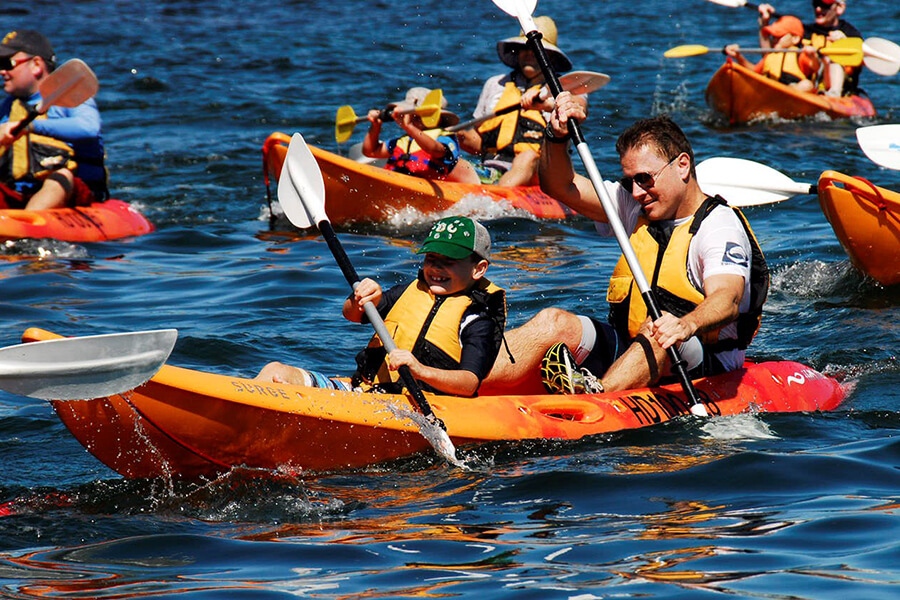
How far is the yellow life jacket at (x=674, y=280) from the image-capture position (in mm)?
4637

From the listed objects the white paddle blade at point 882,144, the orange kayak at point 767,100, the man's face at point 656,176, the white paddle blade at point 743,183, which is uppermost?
the man's face at point 656,176

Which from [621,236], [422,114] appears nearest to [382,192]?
[422,114]

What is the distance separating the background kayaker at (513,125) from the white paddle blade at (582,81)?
5.98 ft

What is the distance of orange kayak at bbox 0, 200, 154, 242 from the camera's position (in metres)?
7.95

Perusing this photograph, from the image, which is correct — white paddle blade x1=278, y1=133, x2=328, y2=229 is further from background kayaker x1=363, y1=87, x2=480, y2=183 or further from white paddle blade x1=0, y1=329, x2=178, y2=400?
background kayaker x1=363, y1=87, x2=480, y2=183

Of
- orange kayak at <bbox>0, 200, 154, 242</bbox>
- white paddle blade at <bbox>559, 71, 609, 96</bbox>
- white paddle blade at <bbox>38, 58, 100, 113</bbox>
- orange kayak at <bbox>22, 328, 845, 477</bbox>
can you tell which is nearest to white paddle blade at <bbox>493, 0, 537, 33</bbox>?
white paddle blade at <bbox>559, 71, 609, 96</bbox>

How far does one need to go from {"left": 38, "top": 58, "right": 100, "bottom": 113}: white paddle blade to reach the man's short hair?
4.05 meters

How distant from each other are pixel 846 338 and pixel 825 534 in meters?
2.78

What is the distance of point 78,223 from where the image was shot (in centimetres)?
828

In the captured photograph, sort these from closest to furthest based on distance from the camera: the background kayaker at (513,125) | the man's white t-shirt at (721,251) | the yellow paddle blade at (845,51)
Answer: the man's white t-shirt at (721,251) → the background kayaker at (513,125) → the yellow paddle blade at (845,51)

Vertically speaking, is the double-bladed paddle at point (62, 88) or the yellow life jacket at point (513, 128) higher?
the double-bladed paddle at point (62, 88)

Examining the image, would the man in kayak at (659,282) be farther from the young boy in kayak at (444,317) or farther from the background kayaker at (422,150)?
the background kayaker at (422,150)

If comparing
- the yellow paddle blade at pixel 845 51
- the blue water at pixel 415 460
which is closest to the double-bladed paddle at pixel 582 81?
the blue water at pixel 415 460

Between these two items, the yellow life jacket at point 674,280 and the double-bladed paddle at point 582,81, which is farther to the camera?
the double-bladed paddle at point 582,81
